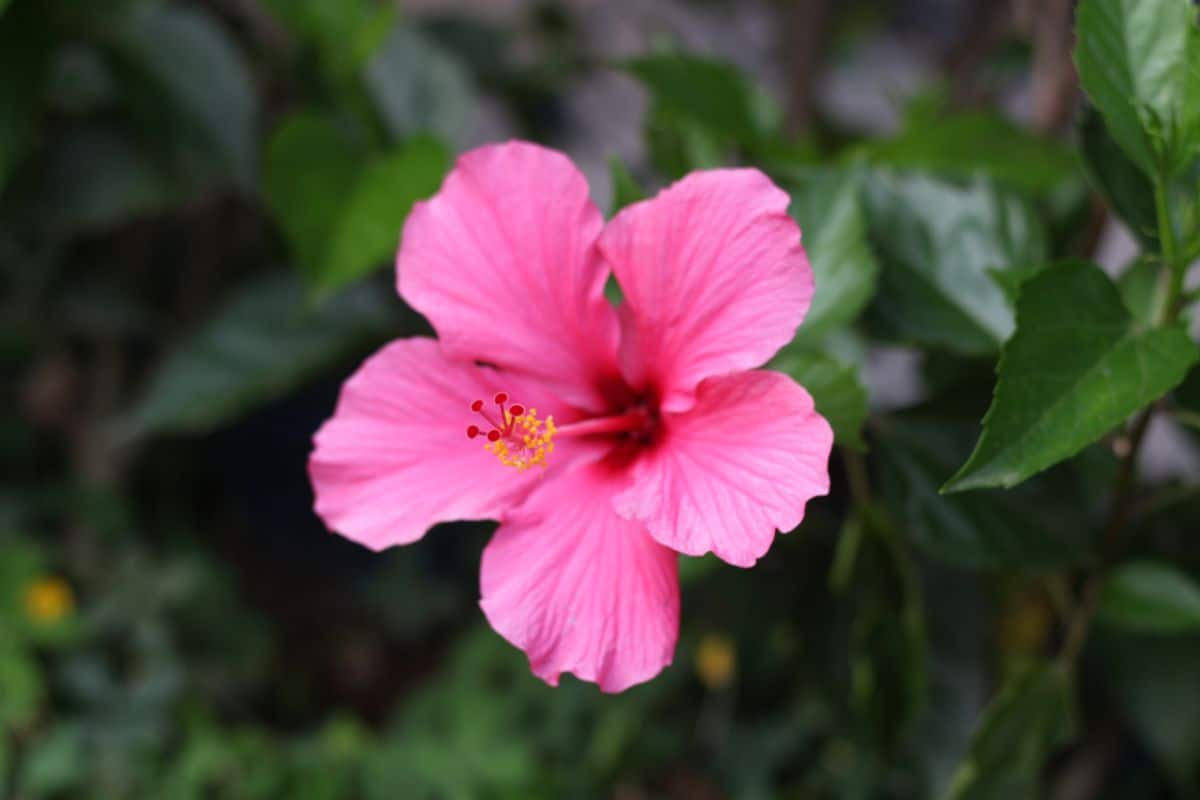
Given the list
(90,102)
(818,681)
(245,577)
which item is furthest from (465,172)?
(245,577)

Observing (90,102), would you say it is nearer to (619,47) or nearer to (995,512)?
(995,512)

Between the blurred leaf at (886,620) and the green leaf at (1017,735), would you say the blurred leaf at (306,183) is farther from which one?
the green leaf at (1017,735)

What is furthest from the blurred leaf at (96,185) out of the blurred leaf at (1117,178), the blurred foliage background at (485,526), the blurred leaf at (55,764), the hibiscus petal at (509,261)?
the blurred leaf at (1117,178)

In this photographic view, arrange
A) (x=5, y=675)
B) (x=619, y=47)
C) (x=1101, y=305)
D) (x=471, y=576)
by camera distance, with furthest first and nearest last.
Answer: (x=619, y=47) → (x=471, y=576) → (x=5, y=675) → (x=1101, y=305)

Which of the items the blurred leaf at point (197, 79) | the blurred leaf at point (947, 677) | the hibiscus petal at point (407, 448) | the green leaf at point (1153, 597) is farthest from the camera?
the blurred leaf at point (197, 79)

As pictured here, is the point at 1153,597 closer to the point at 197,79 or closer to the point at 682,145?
the point at 682,145

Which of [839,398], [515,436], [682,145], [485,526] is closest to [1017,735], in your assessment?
[839,398]

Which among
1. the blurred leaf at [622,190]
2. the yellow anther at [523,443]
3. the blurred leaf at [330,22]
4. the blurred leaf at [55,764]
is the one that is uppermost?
the blurred leaf at [330,22]
